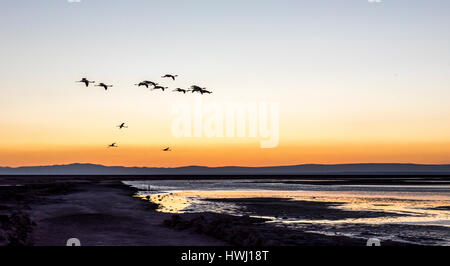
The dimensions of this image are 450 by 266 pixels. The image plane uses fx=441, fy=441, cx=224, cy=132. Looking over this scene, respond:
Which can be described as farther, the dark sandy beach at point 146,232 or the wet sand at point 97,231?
the dark sandy beach at point 146,232

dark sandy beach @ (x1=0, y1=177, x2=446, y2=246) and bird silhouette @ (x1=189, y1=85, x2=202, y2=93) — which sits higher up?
bird silhouette @ (x1=189, y1=85, x2=202, y2=93)

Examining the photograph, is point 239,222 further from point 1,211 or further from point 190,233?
point 1,211

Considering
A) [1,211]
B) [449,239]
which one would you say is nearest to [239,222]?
[449,239]

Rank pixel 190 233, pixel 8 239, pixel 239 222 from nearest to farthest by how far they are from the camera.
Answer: pixel 8 239, pixel 190 233, pixel 239 222

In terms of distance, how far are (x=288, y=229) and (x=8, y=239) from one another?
48.4ft

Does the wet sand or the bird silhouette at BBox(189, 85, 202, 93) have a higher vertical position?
the bird silhouette at BBox(189, 85, 202, 93)

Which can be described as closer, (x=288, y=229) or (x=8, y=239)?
(x=8, y=239)

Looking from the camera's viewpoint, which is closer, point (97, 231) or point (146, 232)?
point (97, 231)

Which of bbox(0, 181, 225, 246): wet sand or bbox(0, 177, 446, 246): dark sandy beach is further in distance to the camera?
bbox(0, 177, 446, 246): dark sandy beach

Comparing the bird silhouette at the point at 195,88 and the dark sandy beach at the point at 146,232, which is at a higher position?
the bird silhouette at the point at 195,88
